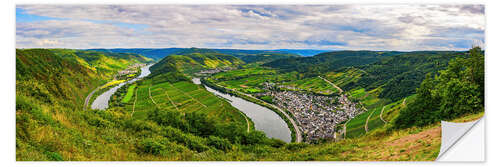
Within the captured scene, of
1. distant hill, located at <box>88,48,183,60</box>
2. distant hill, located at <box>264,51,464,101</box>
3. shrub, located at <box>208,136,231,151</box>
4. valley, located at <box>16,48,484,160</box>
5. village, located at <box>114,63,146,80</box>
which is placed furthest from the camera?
village, located at <box>114,63,146,80</box>

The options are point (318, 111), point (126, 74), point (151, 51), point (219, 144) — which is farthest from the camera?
point (151, 51)

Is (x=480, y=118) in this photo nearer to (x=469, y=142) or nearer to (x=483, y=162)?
(x=469, y=142)

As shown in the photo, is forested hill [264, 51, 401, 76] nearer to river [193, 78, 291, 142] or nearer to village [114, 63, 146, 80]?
river [193, 78, 291, 142]

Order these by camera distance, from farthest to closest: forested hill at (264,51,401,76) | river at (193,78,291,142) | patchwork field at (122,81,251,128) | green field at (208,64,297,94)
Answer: forested hill at (264,51,401,76)
green field at (208,64,297,94)
river at (193,78,291,142)
patchwork field at (122,81,251,128)

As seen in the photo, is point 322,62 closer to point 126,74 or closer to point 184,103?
point 184,103

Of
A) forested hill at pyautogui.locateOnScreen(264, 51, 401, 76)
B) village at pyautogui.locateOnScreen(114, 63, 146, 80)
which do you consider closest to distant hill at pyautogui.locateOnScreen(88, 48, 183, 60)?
village at pyautogui.locateOnScreen(114, 63, 146, 80)

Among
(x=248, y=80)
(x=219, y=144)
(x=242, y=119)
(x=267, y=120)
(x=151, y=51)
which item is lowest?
(x=267, y=120)

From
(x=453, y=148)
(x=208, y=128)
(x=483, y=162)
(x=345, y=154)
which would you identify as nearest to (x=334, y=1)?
(x=345, y=154)

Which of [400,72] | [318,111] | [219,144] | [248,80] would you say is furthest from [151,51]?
[400,72]
